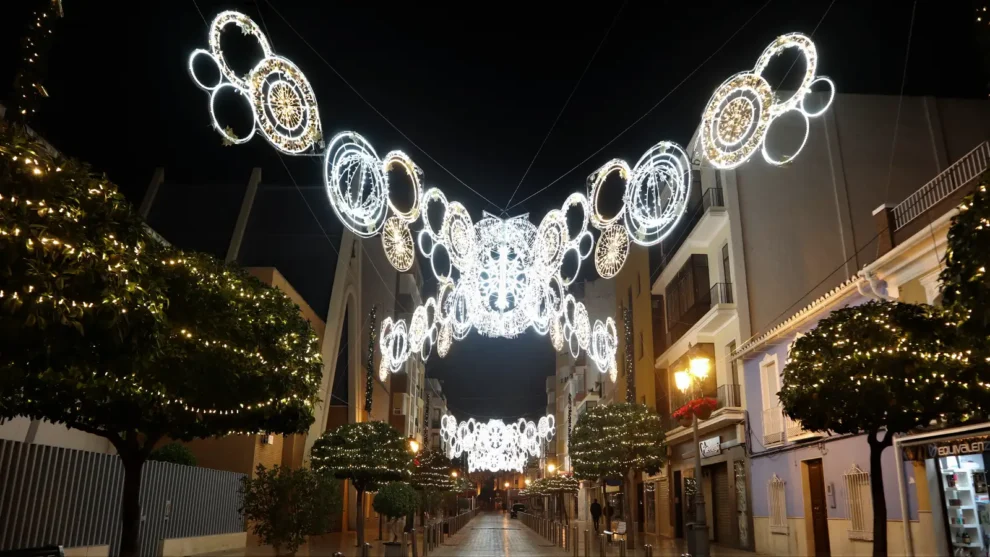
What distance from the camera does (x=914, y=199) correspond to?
1748 cm

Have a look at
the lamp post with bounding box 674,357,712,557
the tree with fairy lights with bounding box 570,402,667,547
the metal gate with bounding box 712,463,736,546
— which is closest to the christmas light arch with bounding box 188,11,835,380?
the lamp post with bounding box 674,357,712,557

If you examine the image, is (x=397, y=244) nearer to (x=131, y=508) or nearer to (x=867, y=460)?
(x=131, y=508)

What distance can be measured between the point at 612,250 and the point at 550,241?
1602 millimetres

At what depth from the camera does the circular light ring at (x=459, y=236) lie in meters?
17.0

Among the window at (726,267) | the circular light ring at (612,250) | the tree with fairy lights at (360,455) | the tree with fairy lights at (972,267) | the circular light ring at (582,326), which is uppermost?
the window at (726,267)

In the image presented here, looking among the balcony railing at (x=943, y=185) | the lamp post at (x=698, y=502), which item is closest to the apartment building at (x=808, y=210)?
the balcony railing at (x=943, y=185)

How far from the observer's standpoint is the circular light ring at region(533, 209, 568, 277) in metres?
17.8

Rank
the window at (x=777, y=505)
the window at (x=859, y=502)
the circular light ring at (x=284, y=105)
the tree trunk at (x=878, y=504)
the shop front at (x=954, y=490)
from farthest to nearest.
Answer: the window at (x=777, y=505), the window at (x=859, y=502), the shop front at (x=954, y=490), the tree trunk at (x=878, y=504), the circular light ring at (x=284, y=105)

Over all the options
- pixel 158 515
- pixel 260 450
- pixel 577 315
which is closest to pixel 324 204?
pixel 260 450

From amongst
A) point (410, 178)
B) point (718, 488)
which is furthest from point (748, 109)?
point (718, 488)

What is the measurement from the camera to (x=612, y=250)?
1831cm

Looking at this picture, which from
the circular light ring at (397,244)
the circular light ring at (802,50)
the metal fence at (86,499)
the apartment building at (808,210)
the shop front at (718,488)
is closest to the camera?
the circular light ring at (802,50)

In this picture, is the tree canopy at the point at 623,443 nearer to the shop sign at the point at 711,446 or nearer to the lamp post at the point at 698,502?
the shop sign at the point at 711,446

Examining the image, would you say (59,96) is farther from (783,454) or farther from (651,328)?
(651,328)
